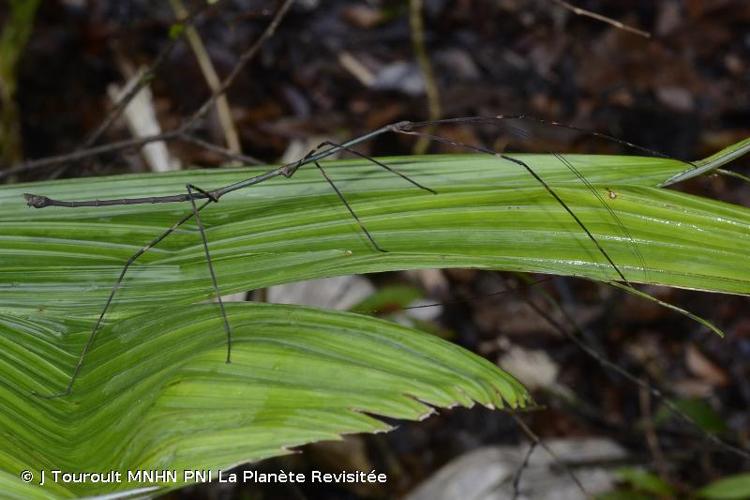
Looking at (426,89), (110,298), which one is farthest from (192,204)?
(426,89)

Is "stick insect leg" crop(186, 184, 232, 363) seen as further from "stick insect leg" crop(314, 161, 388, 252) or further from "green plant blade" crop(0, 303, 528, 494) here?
"stick insect leg" crop(314, 161, 388, 252)

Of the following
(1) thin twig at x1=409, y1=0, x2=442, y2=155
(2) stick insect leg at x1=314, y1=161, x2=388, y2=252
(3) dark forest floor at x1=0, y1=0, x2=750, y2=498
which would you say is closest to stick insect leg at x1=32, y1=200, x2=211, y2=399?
(2) stick insect leg at x1=314, y1=161, x2=388, y2=252

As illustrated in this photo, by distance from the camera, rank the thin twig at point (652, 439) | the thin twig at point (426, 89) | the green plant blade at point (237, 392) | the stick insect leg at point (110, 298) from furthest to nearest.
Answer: the thin twig at point (426, 89)
the thin twig at point (652, 439)
the stick insect leg at point (110, 298)
the green plant blade at point (237, 392)

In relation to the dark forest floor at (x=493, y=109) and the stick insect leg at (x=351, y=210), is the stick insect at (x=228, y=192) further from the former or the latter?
the dark forest floor at (x=493, y=109)

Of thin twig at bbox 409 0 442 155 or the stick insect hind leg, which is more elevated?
thin twig at bbox 409 0 442 155

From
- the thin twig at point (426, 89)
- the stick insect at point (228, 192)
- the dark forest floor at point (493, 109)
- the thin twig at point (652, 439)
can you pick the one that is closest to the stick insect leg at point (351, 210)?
the stick insect at point (228, 192)

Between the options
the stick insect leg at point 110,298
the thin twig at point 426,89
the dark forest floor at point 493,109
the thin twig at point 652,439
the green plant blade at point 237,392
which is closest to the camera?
the green plant blade at point 237,392

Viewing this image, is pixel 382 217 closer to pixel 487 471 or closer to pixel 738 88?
pixel 487 471

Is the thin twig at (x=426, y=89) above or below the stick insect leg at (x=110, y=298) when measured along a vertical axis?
above
